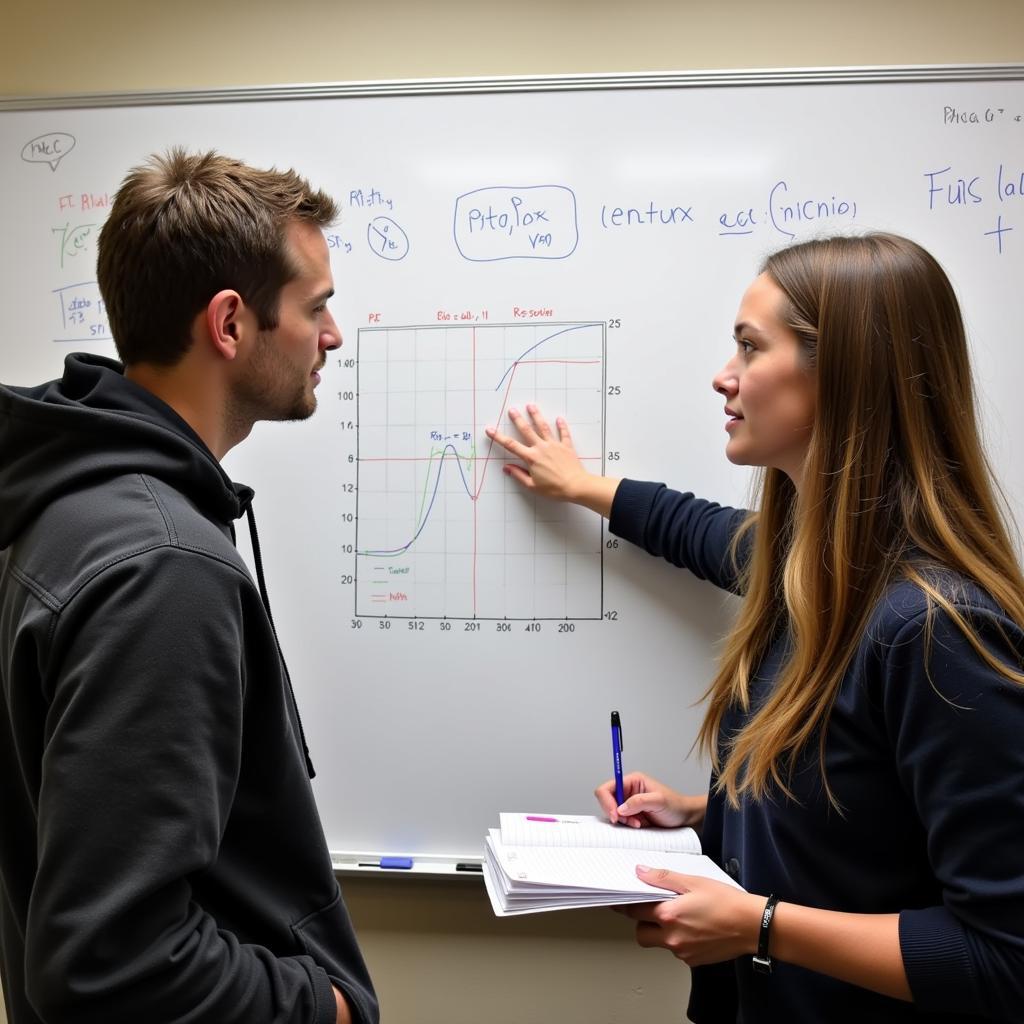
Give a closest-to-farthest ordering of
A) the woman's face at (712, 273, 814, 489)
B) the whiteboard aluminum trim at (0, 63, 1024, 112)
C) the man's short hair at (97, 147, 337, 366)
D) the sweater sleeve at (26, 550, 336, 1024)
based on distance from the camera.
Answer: the sweater sleeve at (26, 550, 336, 1024) → the man's short hair at (97, 147, 337, 366) → the woman's face at (712, 273, 814, 489) → the whiteboard aluminum trim at (0, 63, 1024, 112)

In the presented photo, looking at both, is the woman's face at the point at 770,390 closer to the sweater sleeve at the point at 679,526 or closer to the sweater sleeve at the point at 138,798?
the sweater sleeve at the point at 679,526

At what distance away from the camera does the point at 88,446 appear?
2.79 feet

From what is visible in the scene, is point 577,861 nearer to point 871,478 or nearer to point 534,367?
point 871,478

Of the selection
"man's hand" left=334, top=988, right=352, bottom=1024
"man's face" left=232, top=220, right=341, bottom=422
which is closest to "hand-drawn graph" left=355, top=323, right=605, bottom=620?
"man's face" left=232, top=220, right=341, bottom=422

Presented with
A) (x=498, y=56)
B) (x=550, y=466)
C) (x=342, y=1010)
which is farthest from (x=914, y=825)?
(x=498, y=56)

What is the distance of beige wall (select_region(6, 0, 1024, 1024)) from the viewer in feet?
5.01

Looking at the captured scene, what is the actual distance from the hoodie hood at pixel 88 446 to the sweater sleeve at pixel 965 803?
780 millimetres

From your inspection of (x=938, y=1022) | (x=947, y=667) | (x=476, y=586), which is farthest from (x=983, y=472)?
(x=476, y=586)

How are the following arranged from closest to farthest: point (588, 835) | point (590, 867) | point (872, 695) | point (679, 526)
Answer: point (872, 695), point (590, 867), point (588, 835), point (679, 526)

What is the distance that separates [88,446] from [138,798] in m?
0.35

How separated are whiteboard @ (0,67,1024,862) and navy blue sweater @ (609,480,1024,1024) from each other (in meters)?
0.44

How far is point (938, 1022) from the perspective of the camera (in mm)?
980

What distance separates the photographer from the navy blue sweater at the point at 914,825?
86cm

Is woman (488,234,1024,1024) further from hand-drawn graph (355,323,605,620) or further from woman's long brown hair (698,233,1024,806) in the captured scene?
hand-drawn graph (355,323,605,620)
